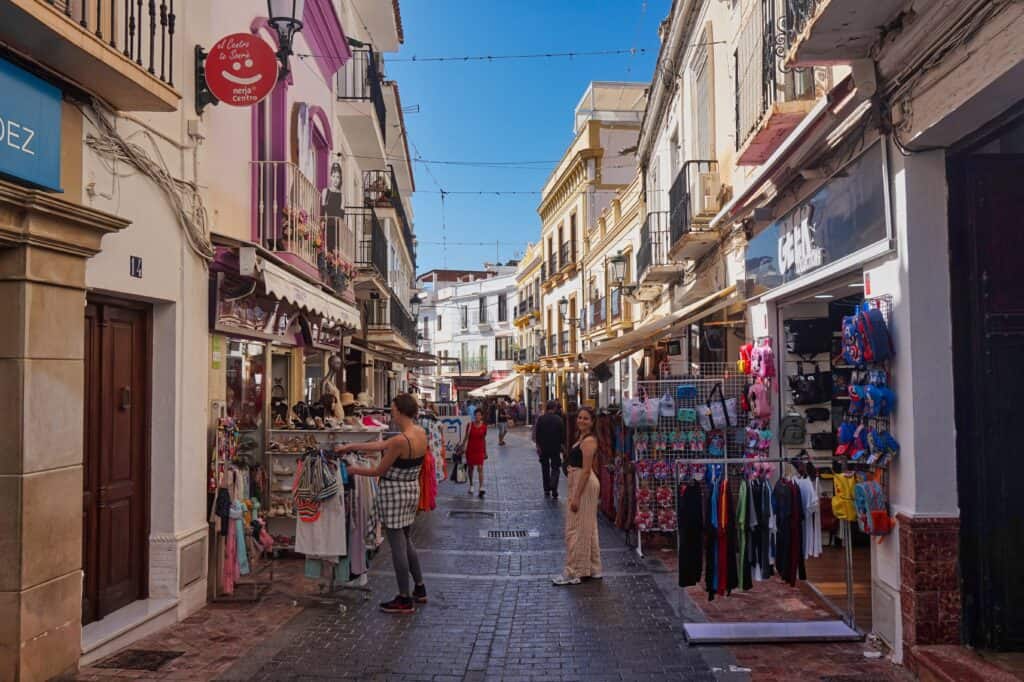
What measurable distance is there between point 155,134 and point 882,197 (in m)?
5.35

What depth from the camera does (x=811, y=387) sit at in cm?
868

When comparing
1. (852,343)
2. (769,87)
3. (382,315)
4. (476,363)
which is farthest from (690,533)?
(476,363)

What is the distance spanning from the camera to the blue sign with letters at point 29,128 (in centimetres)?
467

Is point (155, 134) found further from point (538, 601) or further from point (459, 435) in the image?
point (459, 435)

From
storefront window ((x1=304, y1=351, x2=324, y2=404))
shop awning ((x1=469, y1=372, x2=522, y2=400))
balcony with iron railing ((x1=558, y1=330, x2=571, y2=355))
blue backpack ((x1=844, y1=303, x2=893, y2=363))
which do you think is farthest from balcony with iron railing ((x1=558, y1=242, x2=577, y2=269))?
blue backpack ((x1=844, y1=303, x2=893, y2=363))

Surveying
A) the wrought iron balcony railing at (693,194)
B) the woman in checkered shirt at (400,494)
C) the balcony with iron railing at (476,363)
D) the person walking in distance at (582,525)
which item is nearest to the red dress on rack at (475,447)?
the wrought iron balcony railing at (693,194)

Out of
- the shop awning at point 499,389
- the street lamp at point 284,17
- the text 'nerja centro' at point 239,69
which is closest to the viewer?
the text 'nerja centro' at point 239,69

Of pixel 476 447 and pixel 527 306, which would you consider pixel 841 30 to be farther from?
pixel 527 306

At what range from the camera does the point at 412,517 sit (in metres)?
7.13

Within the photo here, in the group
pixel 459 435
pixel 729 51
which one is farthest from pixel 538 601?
pixel 459 435

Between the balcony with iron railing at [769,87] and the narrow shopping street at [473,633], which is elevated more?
the balcony with iron railing at [769,87]

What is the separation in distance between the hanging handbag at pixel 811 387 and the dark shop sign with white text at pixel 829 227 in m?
1.00

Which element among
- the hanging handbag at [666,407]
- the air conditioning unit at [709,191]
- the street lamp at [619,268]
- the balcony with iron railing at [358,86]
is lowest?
the hanging handbag at [666,407]

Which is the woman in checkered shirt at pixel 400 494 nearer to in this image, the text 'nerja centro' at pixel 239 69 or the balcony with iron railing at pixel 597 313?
the text 'nerja centro' at pixel 239 69
